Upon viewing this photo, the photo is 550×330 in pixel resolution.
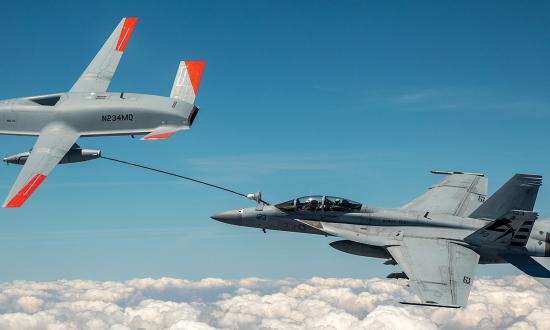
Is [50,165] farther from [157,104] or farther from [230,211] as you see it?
[230,211]

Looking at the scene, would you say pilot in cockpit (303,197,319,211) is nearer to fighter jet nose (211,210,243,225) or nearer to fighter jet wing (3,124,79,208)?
fighter jet nose (211,210,243,225)

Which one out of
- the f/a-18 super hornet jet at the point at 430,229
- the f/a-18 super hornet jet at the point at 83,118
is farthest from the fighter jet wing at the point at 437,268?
the f/a-18 super hornet jet at the point at 83,118

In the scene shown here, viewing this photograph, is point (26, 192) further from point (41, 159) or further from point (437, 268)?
point (437, 268)

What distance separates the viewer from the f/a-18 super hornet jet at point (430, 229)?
22.0 m

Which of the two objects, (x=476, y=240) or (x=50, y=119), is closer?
(x=476, y=240)

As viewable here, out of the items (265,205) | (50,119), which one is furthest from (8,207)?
(265,205)

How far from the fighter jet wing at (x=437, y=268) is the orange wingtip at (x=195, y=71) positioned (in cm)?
1452

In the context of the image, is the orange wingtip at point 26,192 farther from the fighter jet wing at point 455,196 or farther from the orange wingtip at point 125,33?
the fighter jet wing at point 455,196

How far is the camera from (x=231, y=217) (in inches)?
942

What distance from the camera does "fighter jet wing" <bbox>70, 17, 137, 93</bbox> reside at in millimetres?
30942

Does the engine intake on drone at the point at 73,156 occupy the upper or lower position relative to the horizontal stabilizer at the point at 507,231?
lower

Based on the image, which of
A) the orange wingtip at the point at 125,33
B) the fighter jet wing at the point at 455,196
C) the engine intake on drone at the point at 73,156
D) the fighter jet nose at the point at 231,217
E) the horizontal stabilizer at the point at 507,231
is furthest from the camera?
the orange wingtip at the point at 125,33

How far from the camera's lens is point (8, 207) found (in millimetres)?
21672

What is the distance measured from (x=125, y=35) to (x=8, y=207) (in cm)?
1604
